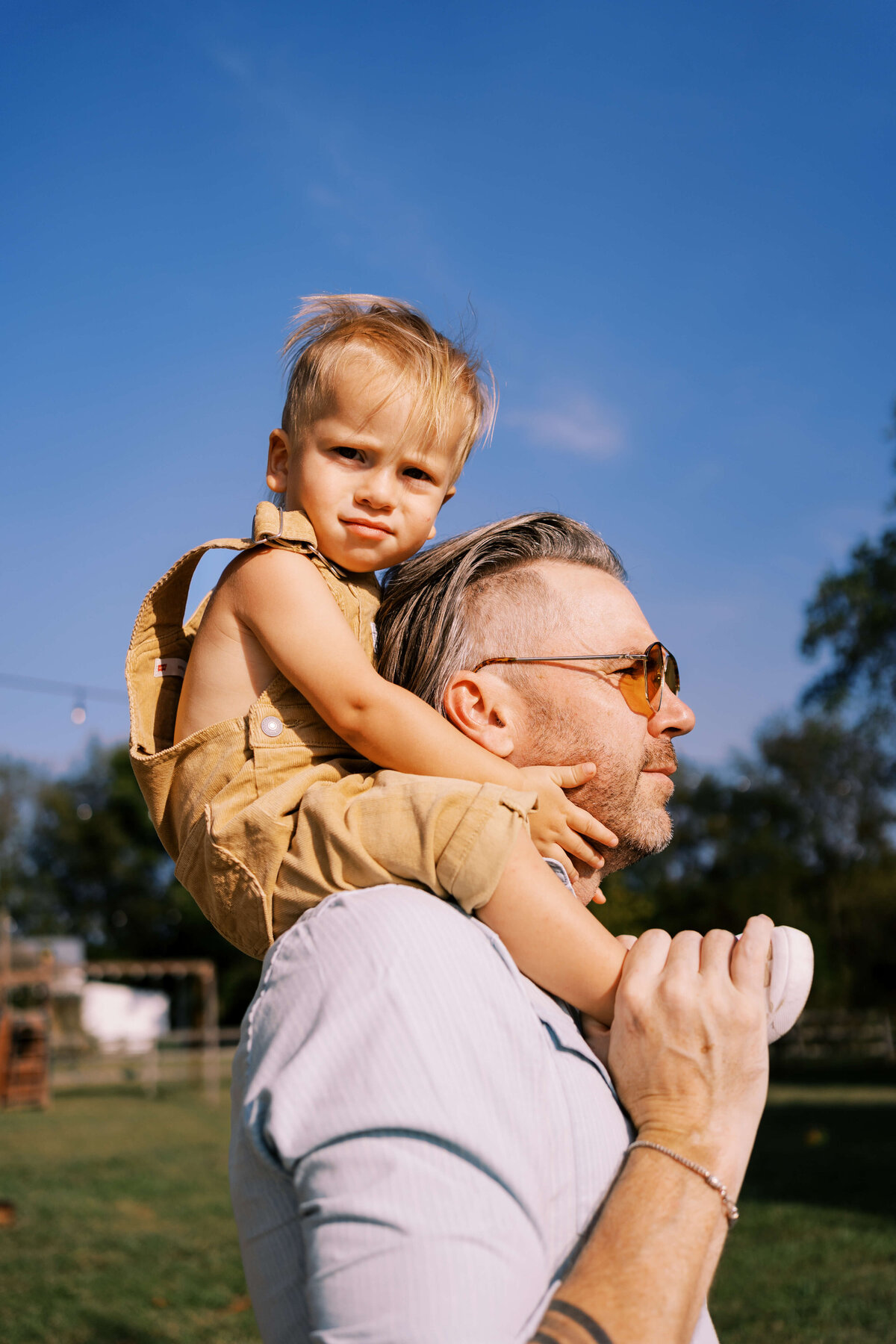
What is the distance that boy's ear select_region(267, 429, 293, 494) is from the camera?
2.29 meters

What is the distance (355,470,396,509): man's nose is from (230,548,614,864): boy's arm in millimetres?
250

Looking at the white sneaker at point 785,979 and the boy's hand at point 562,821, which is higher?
the boy's hand at point 562,821

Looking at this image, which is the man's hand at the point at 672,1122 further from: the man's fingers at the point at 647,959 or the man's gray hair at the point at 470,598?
the man's gray hair at the point at 470,598

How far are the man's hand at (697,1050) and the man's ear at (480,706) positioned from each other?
2.24ft

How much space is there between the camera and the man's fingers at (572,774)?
2031 millimetres

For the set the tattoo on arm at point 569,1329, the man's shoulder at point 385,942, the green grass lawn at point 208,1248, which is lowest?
the green grass lawn at point 208,1248

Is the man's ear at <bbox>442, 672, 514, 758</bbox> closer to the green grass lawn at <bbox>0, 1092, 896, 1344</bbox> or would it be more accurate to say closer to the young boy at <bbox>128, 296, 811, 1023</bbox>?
the young boy at <bbox>128, 296, 811, 1023</bbox>

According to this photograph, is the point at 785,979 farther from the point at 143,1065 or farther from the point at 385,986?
the point at 143,1065

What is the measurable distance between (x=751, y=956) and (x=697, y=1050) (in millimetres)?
156

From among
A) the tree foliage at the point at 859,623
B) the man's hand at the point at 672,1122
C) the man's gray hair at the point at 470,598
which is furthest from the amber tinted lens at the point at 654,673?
the tree foliage at the point at 859,623

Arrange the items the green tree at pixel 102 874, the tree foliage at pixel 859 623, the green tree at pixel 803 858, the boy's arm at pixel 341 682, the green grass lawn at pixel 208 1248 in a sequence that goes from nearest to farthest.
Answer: the boy's arm at pixel 341 682 < the green grass lawn at pixel 208 1248 < the tree foliage at pixel 859 623 < the green tree at pixel 803 858 < the green tree at pixel 102 874

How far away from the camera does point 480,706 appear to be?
2.18 m

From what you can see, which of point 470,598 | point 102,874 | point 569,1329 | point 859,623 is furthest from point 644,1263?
point 102,874

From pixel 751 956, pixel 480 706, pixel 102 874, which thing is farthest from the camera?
pixel 102 874
